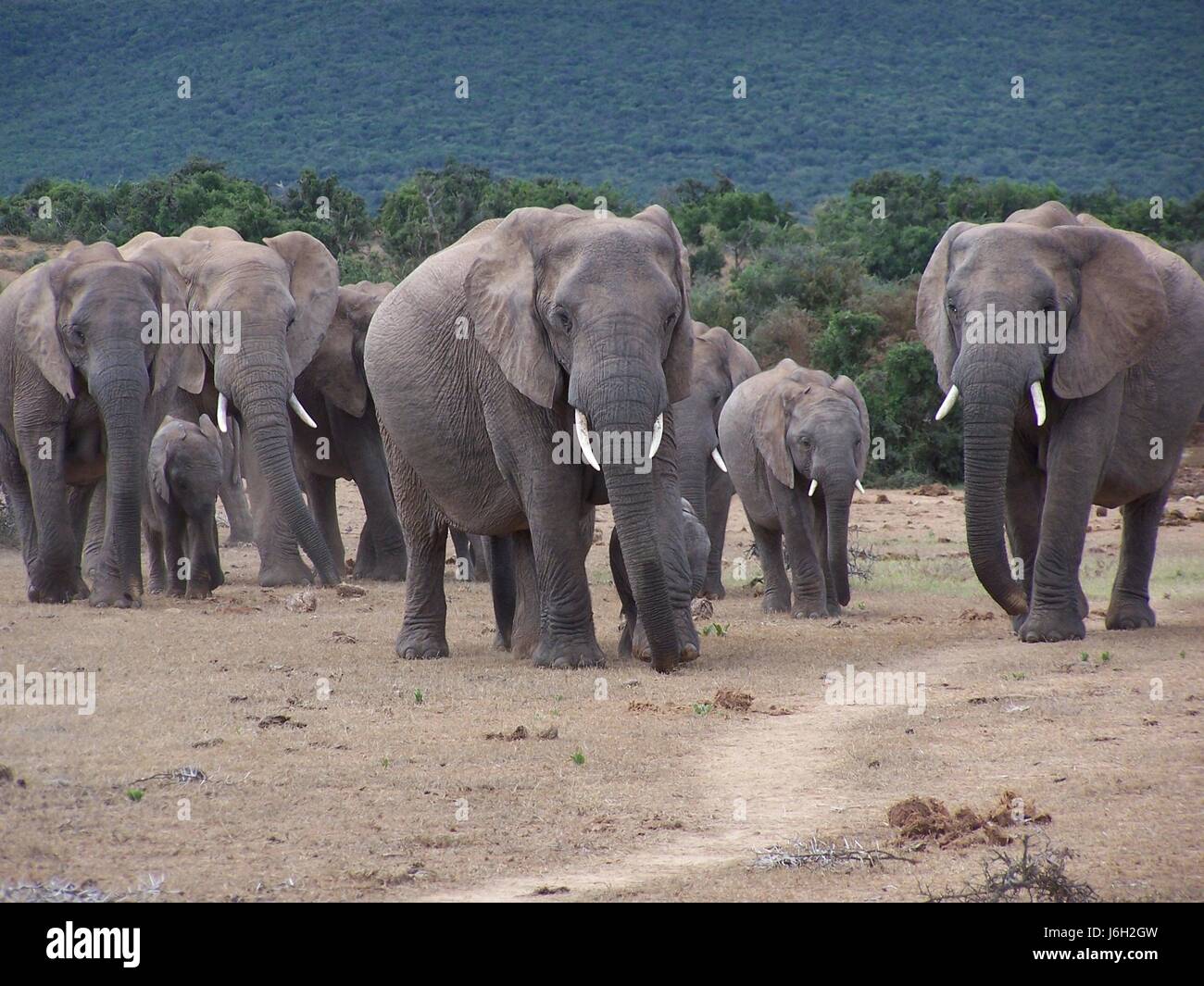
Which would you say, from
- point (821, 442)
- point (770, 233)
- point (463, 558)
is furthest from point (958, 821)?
point (770, 233)

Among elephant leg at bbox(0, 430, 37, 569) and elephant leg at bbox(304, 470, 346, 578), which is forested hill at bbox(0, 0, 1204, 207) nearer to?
elephant leg at bbox(304, 470, 346, 578)

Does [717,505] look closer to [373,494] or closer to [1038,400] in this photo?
[373,494]

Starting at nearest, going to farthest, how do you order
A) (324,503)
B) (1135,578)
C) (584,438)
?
(584,438)
(1135,578)
(324,503)

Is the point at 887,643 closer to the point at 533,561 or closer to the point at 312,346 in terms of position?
the point at 533,561

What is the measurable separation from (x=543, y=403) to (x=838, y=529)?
14.8 feet

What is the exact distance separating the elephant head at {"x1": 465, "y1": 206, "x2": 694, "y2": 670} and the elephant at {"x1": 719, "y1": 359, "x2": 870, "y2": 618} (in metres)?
3.89

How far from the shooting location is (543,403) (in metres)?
9.60

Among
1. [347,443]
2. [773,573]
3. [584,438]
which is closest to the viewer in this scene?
[584,438]

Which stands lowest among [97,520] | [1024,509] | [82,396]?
[97,520]

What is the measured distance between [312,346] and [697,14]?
352 feet

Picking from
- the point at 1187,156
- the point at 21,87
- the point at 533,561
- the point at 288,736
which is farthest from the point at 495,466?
the point at 21,87

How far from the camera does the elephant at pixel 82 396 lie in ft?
41.9

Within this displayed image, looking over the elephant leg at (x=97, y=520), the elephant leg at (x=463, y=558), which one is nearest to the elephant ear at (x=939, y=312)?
the elephant leg at (x=463, y=558)

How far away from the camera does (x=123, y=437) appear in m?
12.7
